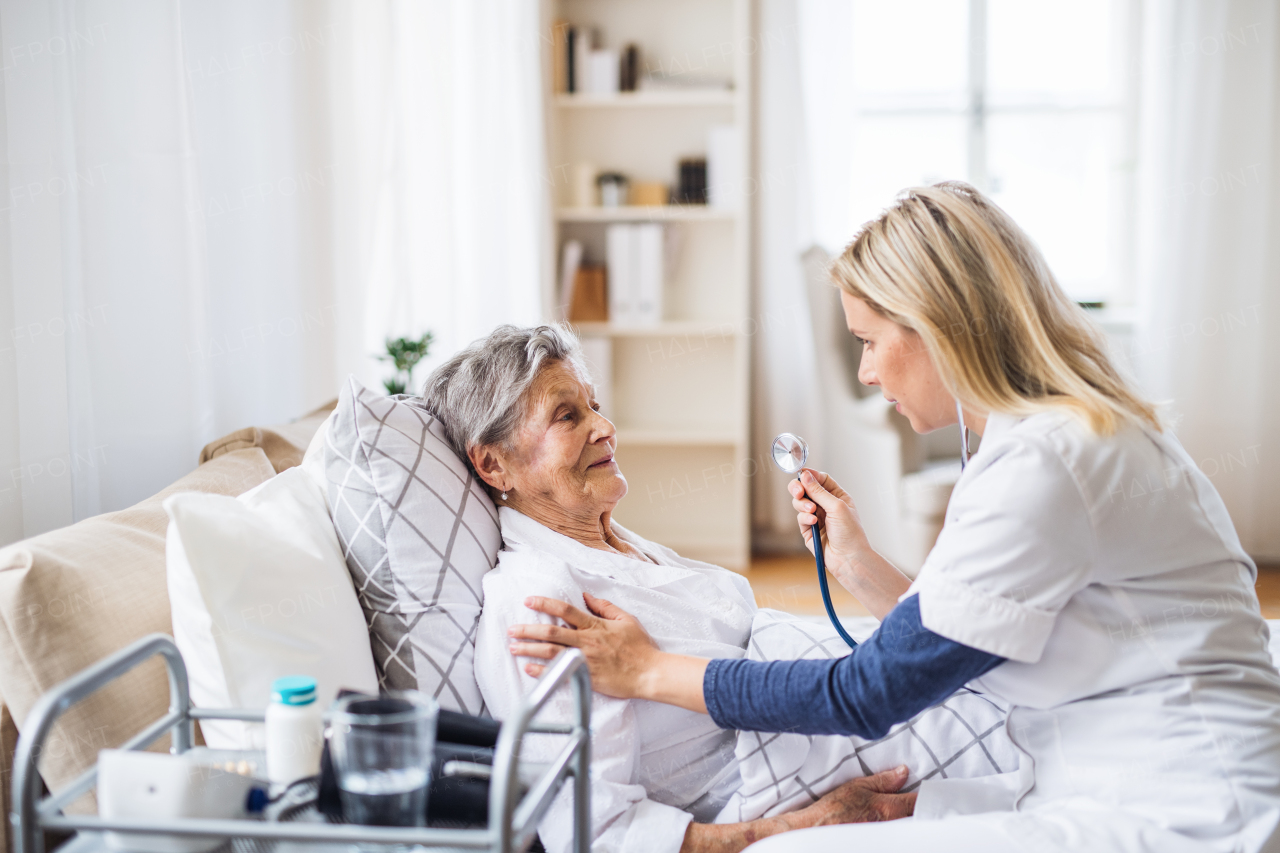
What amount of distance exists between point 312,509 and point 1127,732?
0.97 m

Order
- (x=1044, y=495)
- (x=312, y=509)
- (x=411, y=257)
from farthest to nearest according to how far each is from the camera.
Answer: (x=411, y=257) → (x=312, y=509) → (x=1044, y=495)

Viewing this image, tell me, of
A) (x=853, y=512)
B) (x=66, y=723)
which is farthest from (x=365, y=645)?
(x=853, y=512)

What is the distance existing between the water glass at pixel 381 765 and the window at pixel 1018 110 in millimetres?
3455

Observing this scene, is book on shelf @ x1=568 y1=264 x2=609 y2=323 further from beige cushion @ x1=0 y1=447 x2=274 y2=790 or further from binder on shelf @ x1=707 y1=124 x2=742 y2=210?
beige cushion @ x1=0 y1=447 x2=274 y2=790

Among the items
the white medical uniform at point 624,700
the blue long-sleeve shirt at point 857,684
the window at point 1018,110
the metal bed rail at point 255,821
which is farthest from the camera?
the window at point 1018,110

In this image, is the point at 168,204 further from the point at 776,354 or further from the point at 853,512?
the point at 776,354

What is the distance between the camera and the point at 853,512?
1.46 m

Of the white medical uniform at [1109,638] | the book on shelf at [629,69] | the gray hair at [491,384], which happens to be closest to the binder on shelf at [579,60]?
the book on shelf at [629,69]

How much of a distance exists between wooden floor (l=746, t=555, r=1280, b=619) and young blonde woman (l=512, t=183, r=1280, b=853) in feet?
6.75

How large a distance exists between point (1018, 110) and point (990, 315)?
3.26 metres

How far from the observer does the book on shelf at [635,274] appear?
3.69 metres

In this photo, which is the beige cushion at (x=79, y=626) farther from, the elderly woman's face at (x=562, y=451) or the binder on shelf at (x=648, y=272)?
the binder on shelf at (x=648, y=272)

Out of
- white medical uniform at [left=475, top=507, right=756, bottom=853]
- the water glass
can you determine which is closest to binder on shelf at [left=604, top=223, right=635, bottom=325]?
white medical uniform at [left=475, top=507, right=756, bottom=853]

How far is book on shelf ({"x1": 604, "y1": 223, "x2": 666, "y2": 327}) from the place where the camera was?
3.69m
